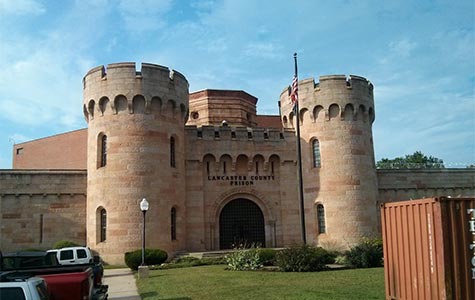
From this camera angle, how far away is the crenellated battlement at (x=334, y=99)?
3344 centimetres

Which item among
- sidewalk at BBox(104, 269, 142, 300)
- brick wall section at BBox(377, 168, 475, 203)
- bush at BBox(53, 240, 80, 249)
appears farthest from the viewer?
brick wall section at BBox(377, 168, 475, 203)

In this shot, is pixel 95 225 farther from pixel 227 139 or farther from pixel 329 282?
pixel 329 282

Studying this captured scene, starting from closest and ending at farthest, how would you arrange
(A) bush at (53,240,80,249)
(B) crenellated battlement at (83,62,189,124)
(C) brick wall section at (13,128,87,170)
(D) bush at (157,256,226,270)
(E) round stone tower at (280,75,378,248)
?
Result: (D) bush at (157,256,226,270), (A) bush at (53,240,80,249), (B) crenellated battlement at (83,62,189,124), (E) round stone tower at (280,75,378,248), (C) brick wall section at (13,128,87,170)

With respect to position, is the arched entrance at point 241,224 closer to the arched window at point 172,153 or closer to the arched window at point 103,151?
the arched window at point 172,153

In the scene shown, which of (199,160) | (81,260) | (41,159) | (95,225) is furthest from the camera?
(41,159)

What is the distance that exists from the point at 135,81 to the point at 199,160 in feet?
21.5

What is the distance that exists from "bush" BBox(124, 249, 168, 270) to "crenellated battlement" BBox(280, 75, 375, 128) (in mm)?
13678

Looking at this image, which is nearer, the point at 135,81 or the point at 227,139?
the point at 135,81

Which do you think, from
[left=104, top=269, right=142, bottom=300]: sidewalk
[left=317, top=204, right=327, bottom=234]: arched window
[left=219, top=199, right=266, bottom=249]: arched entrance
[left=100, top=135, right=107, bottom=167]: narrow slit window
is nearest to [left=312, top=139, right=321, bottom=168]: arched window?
[left=317, top=204, right=327, bottom=234]: arched window

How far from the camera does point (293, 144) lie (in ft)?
113

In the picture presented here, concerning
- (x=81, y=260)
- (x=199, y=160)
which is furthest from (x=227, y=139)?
(x=81, y=260)

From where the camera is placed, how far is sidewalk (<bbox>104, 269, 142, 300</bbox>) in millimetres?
16516

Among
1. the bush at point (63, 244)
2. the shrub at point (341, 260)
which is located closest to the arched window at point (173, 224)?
the bush at point (63, 244)

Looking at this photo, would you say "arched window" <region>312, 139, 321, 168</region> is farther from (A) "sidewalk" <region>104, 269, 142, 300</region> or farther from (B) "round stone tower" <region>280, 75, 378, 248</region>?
(A) "sidewalk" <region>104, 269, 142, 300</region>
